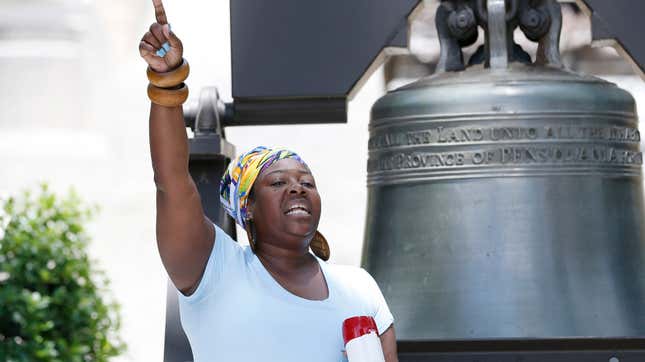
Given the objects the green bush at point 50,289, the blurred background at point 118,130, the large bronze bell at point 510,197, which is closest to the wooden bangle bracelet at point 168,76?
A: the large bronze bell at point 510,197

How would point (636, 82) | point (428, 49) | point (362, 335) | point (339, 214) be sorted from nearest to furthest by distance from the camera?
point (362, 335), point (428, 49), point (636, 82), point (339, 214)

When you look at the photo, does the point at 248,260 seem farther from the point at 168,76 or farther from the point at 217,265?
the point at 168,76

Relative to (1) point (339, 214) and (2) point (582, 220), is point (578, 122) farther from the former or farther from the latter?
(1) point (339, 214)

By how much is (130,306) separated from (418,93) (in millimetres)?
3240

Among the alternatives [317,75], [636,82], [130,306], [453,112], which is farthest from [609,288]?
[130,306]

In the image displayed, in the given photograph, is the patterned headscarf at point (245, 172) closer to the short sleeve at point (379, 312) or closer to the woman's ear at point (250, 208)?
the woman's ear at point (250, 208)

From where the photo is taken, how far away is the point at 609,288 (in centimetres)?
286

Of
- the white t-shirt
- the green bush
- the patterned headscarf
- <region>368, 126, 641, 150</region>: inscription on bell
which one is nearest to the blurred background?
the green bush

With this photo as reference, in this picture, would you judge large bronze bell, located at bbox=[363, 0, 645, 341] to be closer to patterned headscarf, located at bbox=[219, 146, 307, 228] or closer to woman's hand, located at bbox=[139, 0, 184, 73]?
patterned headscarf, located at bbox=[219, 146, 307, 228]

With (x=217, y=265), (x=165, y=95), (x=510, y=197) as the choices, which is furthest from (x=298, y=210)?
(x=510, y=197)

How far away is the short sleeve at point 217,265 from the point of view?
7.28 ft

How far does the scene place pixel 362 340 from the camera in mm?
2172

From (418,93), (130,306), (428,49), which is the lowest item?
(130,306)

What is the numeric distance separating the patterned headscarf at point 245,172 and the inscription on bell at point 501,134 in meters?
0.60
